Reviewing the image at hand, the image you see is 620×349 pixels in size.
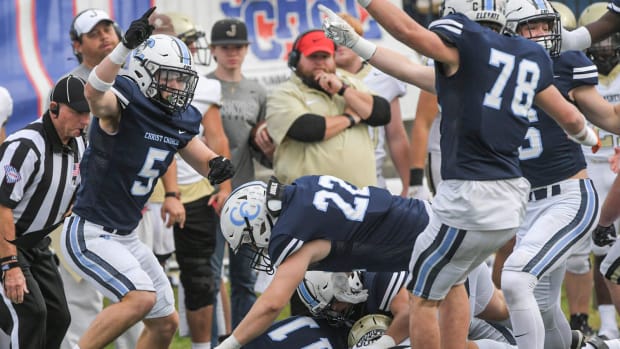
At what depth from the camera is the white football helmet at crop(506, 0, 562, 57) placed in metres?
5.89

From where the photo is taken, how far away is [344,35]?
16.5 ft

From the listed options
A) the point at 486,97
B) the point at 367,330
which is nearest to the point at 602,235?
the point at 367,330

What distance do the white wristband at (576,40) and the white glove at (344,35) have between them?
53.7 inches

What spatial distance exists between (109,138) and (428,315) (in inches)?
65.8

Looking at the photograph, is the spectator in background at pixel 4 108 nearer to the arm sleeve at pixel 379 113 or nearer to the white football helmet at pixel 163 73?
the white football helmet at pixel 163 73

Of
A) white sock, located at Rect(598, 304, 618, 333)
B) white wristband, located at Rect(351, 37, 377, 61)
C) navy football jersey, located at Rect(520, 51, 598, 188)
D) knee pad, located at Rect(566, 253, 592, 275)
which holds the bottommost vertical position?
white sock, located at Rect(598, 304, 618, 333)

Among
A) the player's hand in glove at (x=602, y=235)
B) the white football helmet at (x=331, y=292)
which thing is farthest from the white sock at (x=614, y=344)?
the white football helmet at (x=331, y=292)

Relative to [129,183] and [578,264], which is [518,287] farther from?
[578,264]

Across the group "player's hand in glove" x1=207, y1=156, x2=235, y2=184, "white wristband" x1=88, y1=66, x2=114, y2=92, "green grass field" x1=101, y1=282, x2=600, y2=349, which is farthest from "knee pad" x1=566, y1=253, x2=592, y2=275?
"white wristband" x1=88, y1=66, x2=114, y2=92

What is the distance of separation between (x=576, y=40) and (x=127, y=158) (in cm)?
217

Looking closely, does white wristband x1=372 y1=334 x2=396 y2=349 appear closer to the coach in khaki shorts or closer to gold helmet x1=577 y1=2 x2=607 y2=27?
the coach in khaki shorts

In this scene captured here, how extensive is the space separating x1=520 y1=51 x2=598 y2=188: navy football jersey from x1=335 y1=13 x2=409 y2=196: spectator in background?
151 cm

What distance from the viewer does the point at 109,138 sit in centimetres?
582

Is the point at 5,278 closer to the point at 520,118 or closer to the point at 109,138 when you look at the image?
the point at 109,138
